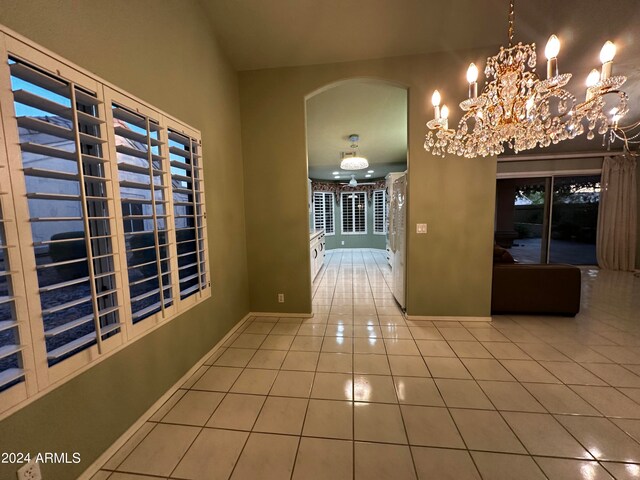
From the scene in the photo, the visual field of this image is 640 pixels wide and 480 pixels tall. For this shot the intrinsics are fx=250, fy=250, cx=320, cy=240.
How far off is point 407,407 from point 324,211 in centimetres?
770

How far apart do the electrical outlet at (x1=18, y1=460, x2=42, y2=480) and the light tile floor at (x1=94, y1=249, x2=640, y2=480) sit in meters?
0.34

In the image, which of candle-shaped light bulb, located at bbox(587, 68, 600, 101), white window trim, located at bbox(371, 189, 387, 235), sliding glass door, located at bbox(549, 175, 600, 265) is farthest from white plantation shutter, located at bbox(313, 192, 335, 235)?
candle-shaped light bulb, located at bbox(587, 68, 600, 101)

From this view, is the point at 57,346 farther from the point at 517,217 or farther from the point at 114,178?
the point at 517,217

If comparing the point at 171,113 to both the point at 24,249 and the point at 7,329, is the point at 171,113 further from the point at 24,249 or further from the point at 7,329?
the point at 7,329

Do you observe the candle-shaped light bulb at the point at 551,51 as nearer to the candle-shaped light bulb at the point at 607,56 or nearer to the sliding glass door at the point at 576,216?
the candle-shaped light bulb at the point at 607,56

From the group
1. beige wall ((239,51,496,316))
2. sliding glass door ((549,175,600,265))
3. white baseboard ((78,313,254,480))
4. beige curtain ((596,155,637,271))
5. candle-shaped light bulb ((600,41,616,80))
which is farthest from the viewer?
sliding glass door ((549,175,600,265))

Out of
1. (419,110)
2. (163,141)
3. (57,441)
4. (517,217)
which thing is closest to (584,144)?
(517,217)

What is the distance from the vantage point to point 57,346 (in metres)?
1.23

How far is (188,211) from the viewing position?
215 cm

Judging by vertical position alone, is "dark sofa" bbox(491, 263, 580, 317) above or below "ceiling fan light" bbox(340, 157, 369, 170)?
below

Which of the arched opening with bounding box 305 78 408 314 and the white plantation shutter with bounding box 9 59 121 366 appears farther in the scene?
the arched opening with bounding box 305 78 408 314

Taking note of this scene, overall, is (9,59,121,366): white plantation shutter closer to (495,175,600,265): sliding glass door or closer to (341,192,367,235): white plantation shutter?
(495,175,600,265): sliding glass door

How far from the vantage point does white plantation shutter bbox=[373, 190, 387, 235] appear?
885cm

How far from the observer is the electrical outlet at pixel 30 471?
1017 mm
